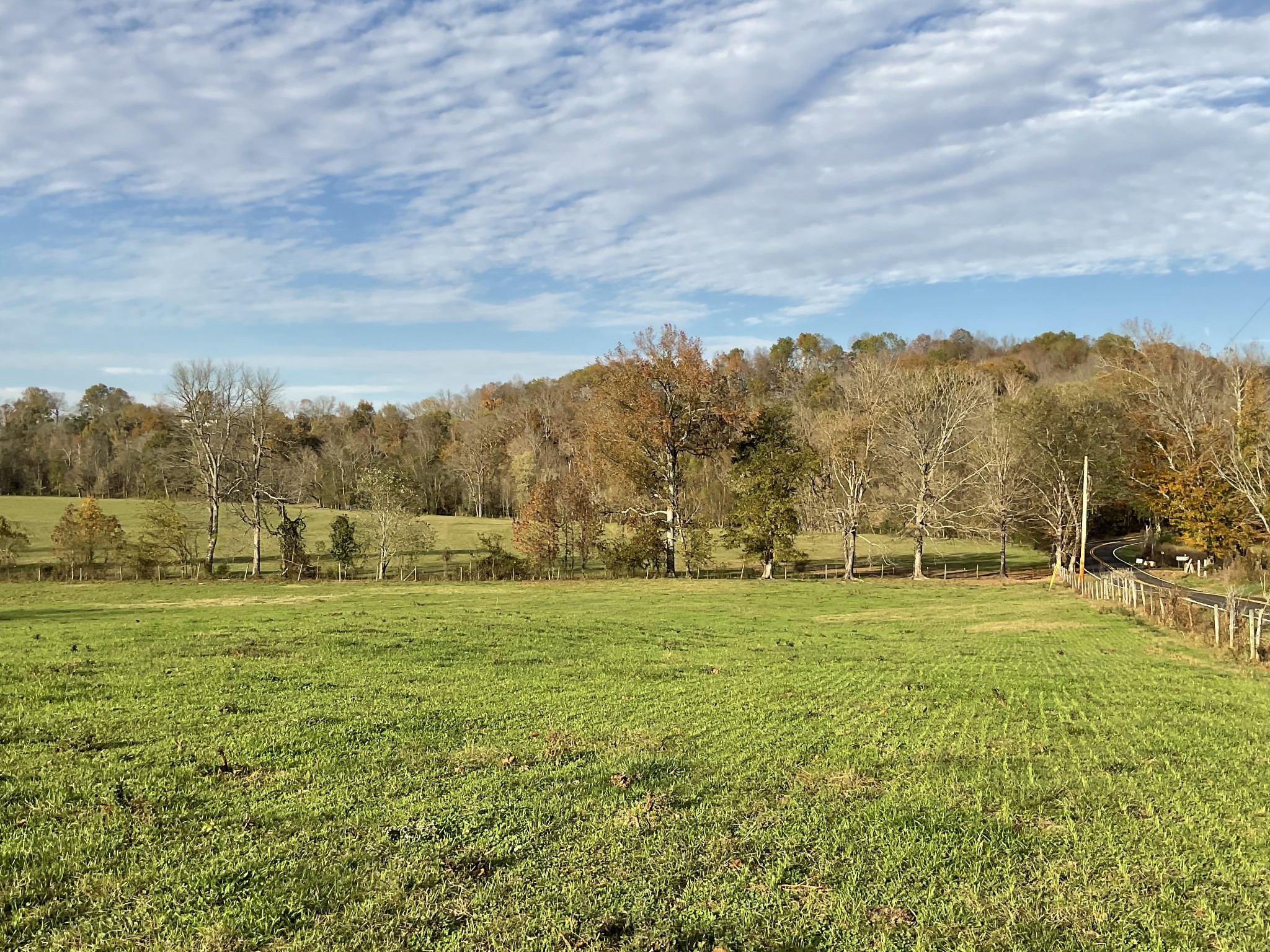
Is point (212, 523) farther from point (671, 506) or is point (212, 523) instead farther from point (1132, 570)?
point (1132, 570)

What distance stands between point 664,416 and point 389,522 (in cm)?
1910

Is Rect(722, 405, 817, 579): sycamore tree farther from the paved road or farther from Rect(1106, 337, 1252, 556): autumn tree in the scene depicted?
Rect(1106, 337, 1252, 556): autumn tree

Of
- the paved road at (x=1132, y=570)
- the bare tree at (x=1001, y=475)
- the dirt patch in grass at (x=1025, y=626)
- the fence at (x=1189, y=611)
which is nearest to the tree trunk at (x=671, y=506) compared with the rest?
the fence at (x=1189, y=611)

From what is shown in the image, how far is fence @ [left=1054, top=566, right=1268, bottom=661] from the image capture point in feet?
59.1

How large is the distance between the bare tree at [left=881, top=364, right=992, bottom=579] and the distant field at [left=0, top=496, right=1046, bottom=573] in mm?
4036

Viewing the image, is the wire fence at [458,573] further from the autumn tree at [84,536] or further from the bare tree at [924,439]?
the bare tree at [924,439]

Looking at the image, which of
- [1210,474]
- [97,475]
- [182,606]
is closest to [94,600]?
[182,606]

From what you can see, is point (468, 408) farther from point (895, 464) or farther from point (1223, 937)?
point (1223, 937)

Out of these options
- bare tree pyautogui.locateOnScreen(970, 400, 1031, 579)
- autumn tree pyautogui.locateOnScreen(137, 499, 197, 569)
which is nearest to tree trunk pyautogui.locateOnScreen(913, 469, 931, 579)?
bare tree pyautogui.locateOnScreen(970, 400, 1031, 579)

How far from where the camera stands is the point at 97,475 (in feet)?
327

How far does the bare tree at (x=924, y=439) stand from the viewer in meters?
50.7

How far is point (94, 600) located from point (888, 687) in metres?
32.9

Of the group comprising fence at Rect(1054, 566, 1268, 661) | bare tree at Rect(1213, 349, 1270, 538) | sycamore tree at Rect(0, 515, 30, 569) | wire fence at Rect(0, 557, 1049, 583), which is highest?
bare tree at Rect(1213, 349, 1270, 538)

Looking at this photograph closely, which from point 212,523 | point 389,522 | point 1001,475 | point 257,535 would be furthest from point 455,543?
point 1001,475
